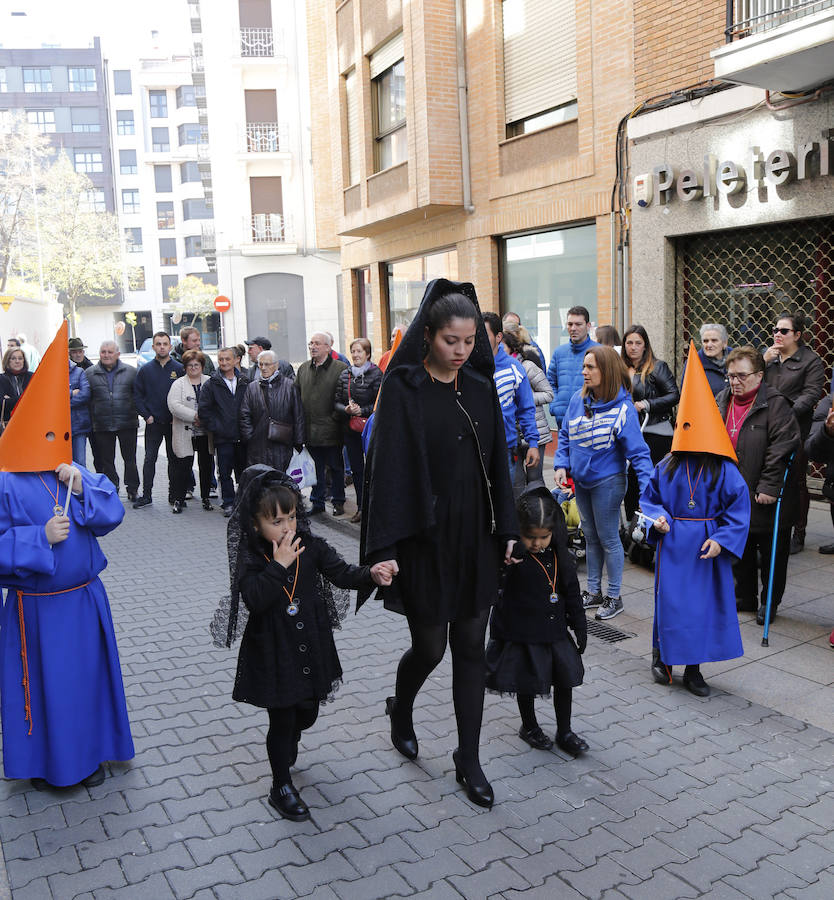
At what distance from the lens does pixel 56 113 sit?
84.9 metres

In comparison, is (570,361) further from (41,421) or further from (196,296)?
(196,296)

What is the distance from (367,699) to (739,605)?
2.94 m

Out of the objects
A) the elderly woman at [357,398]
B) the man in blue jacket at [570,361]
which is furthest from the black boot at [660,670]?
the elderly woman at [357,398]

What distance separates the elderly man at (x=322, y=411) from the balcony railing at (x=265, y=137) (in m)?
26.8

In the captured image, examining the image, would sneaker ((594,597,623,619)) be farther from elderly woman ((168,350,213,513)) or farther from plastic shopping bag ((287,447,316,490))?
elderly woman ((168,350,213,513))

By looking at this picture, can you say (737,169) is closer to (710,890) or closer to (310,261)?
(710,890)

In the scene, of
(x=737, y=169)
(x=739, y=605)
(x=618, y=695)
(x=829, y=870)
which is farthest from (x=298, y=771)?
(x=737, y=169)

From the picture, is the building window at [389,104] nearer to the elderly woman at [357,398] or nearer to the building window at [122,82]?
the elderly woman at [357,398]

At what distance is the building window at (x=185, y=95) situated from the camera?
73750mm

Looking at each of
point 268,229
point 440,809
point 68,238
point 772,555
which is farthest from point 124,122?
point 440,809

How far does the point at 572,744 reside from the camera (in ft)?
14.4

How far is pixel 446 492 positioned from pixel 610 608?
10.2ft

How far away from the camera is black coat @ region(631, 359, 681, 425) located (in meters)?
7.92

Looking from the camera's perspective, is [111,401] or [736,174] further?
[111,401]
